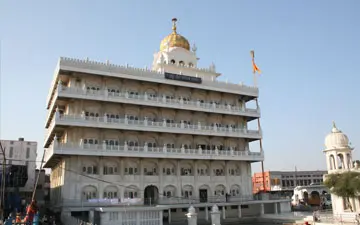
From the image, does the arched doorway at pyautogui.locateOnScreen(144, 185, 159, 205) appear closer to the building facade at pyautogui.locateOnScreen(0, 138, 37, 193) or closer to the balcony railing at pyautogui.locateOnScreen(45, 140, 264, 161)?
the balcony railing at pyautogui.locateOnScreen(45, 140, 264, 161)

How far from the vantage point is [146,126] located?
36938 millimetres

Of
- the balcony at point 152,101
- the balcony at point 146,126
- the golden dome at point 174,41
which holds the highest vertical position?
the golden dome at point 174,41

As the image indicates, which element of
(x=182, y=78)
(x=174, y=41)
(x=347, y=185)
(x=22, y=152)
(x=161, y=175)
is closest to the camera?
(x=347, y=185)

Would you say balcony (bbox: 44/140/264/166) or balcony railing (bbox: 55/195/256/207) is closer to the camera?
balcony railing (bbox: 55/195/256/207)

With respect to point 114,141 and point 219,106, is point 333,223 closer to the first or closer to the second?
point 219,106

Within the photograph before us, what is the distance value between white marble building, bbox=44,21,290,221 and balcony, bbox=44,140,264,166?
0.31ft

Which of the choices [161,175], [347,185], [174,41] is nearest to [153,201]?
[161,175]

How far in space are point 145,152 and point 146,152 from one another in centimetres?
11

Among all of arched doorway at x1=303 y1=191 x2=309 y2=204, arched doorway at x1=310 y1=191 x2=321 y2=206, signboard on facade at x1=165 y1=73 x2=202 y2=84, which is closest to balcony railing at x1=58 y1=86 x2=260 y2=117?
signboard on facade at x1=165 y1=73 x2=202 y2=84

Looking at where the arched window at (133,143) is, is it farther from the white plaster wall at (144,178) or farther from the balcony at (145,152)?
the balcony at (145,152)

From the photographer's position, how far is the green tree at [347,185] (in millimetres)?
32594

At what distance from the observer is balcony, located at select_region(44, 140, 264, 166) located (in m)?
32.8

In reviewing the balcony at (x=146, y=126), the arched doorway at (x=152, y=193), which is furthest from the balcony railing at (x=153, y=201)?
the balcony at (x=146, y=126)

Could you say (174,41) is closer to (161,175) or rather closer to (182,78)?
(182,78)
